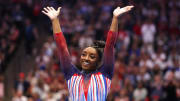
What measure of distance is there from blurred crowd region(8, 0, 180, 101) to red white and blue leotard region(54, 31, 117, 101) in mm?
5580

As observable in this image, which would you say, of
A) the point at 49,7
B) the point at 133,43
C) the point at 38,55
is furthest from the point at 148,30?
the point at 49,7

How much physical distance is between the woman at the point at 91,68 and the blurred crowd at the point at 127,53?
5504 mm

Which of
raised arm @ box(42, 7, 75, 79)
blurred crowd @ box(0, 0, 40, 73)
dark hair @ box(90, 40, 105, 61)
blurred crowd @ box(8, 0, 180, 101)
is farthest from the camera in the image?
blurred crowd @ box(0, 0, 40, 73)

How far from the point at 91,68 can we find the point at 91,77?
12cm

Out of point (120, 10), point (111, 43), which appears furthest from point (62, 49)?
point (120, 10)

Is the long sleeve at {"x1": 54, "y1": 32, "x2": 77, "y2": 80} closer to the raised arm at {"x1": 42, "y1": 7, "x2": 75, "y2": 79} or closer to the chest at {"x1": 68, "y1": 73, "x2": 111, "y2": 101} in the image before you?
the raised arm at {"x1": 42, "y1": 7, "x2": 75, "y2": 79}

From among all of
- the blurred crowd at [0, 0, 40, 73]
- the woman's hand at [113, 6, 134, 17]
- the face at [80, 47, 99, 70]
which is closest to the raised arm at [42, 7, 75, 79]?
the face at [80, 47, 99, 70]

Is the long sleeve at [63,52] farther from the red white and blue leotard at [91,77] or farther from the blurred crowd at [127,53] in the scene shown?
the blurred crowd at [127,53]

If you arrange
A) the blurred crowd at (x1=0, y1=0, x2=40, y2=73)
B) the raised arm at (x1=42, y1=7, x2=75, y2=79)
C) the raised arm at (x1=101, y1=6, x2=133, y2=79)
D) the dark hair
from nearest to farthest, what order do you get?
the raised arm at (x1=101, y1=6, x2=133, y2=79) → the raised arm at (x1=42, y1=7, x2=75, y2=79) → the dark hair → the blurred crowd at (x1=0, y1=0, x2=40, y2=73)

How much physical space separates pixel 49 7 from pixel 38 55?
1015 centimetres

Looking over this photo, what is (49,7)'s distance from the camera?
5.27 m

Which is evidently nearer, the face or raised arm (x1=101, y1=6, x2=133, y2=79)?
raised arm (x1=101, y1=6, x2=133, y2=79)

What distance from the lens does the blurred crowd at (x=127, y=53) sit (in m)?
12.2

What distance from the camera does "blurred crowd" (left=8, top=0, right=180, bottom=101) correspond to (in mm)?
12164
